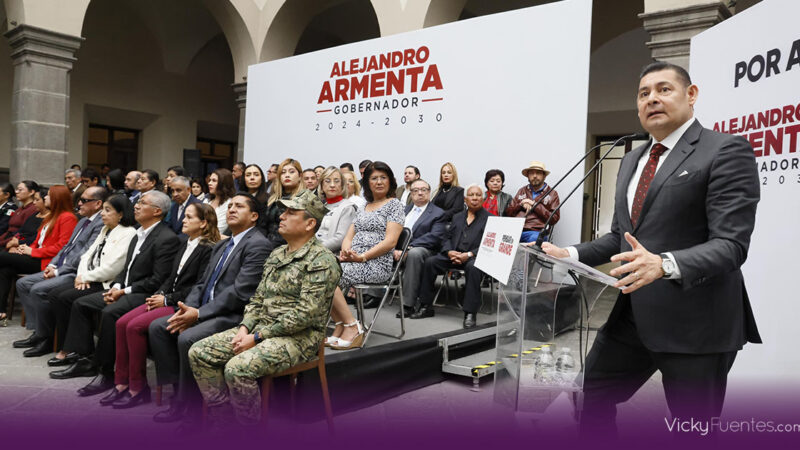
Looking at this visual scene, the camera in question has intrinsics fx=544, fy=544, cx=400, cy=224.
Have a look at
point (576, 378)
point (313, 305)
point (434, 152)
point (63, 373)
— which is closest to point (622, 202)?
point (576, 378)

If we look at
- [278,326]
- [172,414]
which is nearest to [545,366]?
[278,326]

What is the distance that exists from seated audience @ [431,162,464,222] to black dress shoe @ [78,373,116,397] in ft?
10.4

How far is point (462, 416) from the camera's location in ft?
10.9

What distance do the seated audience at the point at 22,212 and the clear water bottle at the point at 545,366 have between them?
5.97 meters

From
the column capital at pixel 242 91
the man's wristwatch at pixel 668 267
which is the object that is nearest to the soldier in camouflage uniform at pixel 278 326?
the man's wristwatch at pixel 668 267

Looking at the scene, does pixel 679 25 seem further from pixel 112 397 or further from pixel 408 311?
pixel 112 397

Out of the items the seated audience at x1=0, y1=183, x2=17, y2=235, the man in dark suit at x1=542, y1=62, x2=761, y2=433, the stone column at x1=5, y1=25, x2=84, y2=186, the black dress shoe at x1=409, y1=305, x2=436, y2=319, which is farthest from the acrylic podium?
the stone column at x1=5, y1=25, x2=84, y2=186

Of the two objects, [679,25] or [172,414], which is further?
[679,25]

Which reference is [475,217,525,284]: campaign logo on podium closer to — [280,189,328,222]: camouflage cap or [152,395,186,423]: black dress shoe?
[280,189,328,222]: camouflage cap

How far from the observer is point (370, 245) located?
421cm

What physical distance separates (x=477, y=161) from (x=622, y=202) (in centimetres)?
428

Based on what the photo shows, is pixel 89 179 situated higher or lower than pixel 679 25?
lower

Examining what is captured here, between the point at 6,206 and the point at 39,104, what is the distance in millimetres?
2341

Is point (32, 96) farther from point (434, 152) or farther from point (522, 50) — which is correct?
point (522, 50)
